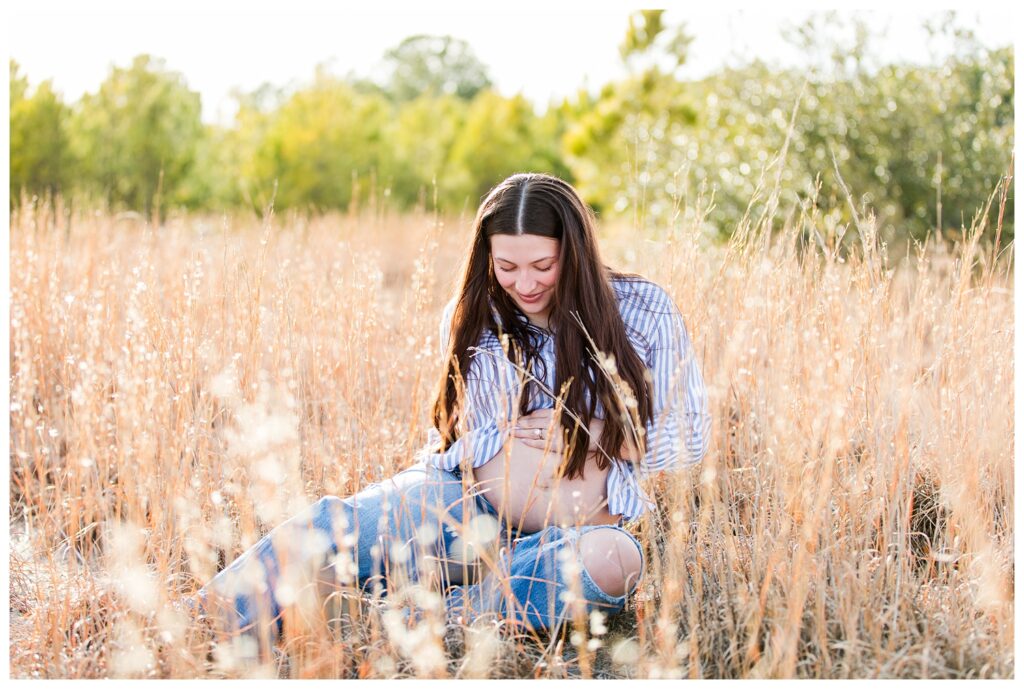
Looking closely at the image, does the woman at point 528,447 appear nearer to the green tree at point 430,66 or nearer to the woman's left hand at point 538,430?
the woman's left hand at point 538,430

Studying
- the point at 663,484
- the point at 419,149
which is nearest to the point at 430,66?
the point at 419,149

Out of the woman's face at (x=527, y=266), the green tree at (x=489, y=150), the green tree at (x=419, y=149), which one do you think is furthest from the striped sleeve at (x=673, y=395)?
the green tree at (x=489, y=150)

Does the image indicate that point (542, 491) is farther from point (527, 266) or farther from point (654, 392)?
point (527, 266)

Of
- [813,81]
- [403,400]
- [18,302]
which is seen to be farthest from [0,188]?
[813,81]

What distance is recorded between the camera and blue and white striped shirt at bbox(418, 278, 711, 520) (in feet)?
6.23

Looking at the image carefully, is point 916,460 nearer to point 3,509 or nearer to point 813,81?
point 3,509

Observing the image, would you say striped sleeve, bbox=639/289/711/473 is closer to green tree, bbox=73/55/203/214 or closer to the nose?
the nose

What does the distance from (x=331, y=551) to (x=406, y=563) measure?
15 centimetres

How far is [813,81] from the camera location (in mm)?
5578

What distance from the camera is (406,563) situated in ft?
6.01

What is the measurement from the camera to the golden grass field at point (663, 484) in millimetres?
1678

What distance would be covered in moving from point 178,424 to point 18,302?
51.7 inches

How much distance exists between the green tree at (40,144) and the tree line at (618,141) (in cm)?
2

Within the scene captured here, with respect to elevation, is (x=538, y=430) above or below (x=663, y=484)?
above
